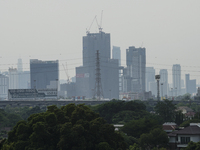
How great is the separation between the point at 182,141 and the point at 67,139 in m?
28.4

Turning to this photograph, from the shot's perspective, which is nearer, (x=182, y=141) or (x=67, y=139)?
(x=67, y=139)

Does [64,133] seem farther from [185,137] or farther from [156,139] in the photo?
[185,137]

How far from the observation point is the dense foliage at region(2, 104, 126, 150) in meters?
52.4

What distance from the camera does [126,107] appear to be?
424 ft

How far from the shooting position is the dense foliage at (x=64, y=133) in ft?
172

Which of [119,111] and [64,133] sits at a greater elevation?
[119,111]

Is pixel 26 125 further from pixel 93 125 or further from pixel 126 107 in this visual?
pixel 126 107

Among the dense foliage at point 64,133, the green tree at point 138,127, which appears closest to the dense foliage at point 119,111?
the green tree at point 138,127

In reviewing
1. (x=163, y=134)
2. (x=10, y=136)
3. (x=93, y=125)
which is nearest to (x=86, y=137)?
(x=93, y=125)

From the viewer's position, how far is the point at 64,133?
2069 inches

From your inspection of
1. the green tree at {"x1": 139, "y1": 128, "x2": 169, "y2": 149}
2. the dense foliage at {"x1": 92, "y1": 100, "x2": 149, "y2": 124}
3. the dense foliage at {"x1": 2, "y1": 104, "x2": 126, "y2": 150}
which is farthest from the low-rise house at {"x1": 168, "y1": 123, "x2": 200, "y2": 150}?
the dense foliage at {"x1": 92, "y1": 100, "x2": 149, "y2": 124}

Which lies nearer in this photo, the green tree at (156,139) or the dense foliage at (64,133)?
the dense foliage at (64,133)

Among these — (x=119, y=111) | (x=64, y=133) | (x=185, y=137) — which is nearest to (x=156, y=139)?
(x=185, y=137)

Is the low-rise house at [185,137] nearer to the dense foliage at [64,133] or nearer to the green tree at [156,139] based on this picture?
the green tree at [156,139]
